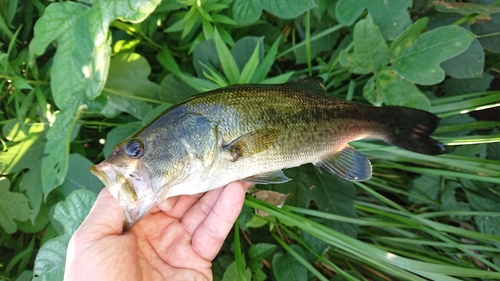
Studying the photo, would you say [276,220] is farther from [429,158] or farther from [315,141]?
[429,158]

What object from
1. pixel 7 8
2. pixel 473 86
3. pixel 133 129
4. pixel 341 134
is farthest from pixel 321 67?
pixel 7 8

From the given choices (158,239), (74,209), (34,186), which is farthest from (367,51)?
(34,186)

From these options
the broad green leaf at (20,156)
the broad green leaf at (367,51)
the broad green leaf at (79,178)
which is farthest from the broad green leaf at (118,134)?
the broad green leaf at (367,51)

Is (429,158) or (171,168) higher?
(171,168)

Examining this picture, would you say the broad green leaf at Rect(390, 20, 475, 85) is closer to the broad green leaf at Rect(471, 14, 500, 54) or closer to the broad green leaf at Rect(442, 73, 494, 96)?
the broad green leaf at Rect(471, 14, 500, 54)

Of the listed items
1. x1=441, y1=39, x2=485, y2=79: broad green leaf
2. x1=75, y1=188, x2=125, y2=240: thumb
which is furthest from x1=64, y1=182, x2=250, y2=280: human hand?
x1=441, y1=39, x2=485, y2=79: broad green leaf

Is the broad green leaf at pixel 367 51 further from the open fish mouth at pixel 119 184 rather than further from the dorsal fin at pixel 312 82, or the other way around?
the open fish mouth at pixel 119 184
